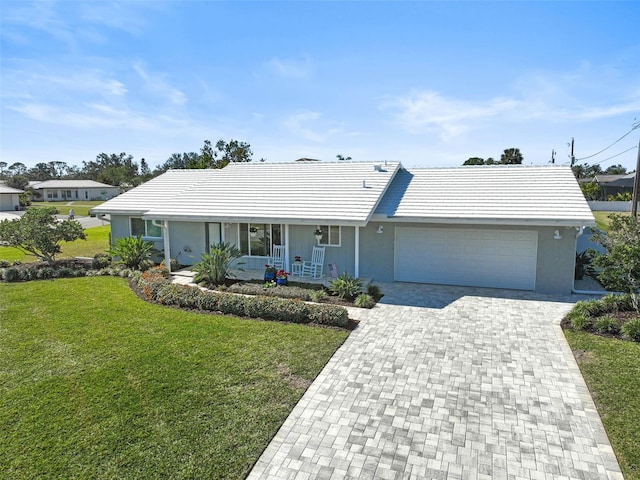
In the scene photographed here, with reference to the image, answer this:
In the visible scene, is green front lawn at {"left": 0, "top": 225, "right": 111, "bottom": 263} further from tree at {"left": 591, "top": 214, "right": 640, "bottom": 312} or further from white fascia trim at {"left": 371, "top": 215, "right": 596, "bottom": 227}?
tree at {"left": 591, "top": 214, "right": 640, "bottom": 312}

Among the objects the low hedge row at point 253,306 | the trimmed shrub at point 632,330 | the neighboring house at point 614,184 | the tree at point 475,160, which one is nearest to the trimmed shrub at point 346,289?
the low hedge row at point 253,306

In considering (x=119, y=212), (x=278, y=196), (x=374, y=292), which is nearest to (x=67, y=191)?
(x=119, y=212)

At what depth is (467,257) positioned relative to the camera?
14.1 meters

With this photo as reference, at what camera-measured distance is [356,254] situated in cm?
1370

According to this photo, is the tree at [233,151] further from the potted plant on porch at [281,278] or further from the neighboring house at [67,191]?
the neighboring house at [67,191]

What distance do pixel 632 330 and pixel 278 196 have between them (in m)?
11.6

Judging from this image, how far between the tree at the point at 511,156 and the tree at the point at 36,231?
144 feet

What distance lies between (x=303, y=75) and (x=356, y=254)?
325 inches

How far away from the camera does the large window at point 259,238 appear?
15.9 meters

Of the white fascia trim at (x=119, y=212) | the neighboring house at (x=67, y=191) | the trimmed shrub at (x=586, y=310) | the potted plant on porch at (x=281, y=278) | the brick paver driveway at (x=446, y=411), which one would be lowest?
the brick paver driveway at (x=446, y=411)

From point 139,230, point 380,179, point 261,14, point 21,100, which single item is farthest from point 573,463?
point 21,100

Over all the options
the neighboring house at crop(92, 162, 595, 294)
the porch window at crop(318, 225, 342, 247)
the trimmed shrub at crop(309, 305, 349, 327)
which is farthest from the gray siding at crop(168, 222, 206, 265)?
the trimmed shrub at crop(309, 305, 349, 327)

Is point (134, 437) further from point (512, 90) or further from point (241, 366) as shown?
point (512, 90)

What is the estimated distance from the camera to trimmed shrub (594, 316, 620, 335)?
30.8 feet
